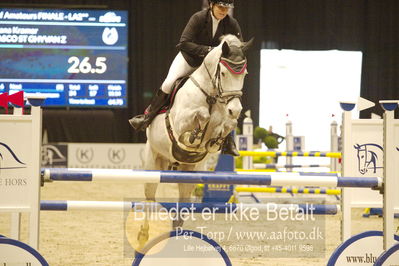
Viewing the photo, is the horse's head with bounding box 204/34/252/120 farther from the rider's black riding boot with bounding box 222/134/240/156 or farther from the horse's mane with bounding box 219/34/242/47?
the rider's black riding boot with bounding box 222/134/240/156

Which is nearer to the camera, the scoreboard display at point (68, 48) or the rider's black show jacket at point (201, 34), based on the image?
the rider's black show jacket at point (201, 34)

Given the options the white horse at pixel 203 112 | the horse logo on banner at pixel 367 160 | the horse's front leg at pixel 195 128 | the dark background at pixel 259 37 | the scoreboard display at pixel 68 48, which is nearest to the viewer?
the horse logo on banner at pixel 367 160

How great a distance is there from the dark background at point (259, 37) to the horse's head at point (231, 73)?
7729mm

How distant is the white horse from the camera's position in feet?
9.61

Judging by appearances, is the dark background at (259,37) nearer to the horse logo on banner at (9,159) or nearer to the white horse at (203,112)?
the white horse at (203,112)

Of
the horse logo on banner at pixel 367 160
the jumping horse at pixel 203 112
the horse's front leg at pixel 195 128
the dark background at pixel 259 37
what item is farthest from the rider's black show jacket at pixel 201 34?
the dark background at pixel 259 37

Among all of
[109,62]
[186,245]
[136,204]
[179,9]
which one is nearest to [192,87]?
[136,204]

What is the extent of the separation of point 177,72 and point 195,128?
602 mm

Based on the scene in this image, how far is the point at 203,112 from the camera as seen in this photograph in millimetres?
3131

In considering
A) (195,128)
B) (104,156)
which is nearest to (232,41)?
(195,128)

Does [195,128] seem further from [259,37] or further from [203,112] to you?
[259,37]

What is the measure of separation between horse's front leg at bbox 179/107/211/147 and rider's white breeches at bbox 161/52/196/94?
17.2 inches

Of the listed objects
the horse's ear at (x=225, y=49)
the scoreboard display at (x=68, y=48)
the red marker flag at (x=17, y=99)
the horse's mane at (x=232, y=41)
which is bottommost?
the red marker flag at (x=17, y=99)

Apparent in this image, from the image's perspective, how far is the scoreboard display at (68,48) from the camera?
9594 millimetres
